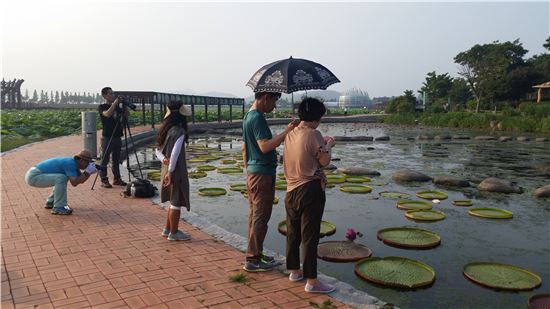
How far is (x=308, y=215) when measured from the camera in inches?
134

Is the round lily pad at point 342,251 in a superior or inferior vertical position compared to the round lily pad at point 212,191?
inferior

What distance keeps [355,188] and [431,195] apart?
1.52 meters

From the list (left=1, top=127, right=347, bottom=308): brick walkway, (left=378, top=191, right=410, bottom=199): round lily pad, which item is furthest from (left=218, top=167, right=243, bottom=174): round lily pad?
(left=1, top=127, right=347, bottom=308): brick walkway

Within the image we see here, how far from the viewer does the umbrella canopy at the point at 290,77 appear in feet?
11.9

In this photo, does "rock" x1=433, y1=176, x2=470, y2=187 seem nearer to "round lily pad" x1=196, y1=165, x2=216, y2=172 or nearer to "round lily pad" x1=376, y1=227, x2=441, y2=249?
"round lily pad" x1=376, y1=227, x2=441, y2=249

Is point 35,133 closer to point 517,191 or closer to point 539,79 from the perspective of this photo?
point 517,191

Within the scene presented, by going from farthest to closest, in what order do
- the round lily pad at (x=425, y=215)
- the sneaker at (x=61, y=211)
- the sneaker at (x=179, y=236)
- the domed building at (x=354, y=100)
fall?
the domed building at (x=354, y=100)
the round lily pad at (x=425, y=215)
the sneaker at (x=61, y=211)
the sneaker at (x=179, y=236)

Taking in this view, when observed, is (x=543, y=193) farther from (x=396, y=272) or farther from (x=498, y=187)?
(x=396, y=272)

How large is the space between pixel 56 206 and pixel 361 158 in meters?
10.6

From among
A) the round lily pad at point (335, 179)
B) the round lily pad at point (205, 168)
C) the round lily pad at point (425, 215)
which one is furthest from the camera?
the round lily pad at point (205, 168)

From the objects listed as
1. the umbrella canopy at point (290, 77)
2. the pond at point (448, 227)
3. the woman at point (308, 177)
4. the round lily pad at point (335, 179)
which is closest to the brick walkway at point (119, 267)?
the woman at point (308, 177)

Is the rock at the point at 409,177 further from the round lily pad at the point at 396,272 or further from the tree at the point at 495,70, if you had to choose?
the tree at the point at 495,70

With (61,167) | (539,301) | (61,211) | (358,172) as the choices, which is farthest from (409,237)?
(358,172)

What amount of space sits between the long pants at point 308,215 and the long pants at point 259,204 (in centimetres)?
30
